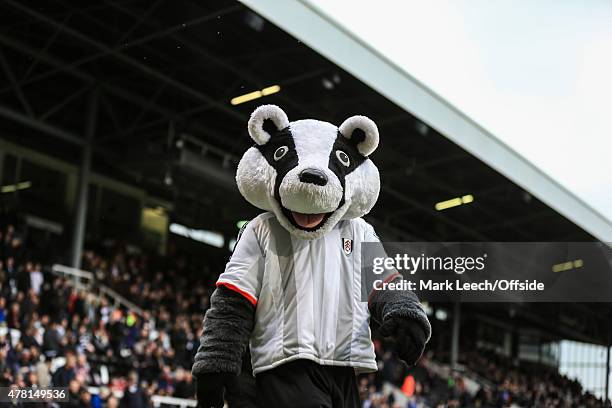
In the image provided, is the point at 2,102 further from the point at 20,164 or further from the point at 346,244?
the point at 346,244

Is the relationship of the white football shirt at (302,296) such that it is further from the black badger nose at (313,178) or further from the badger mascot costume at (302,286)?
the black badger nose at (313,178)

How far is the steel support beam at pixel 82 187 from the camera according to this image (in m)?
15.2

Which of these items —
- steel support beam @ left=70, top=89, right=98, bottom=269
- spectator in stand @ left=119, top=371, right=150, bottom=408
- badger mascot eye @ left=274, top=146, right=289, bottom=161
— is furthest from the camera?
steel support beam @ left=70, top=89, right=98, bottom=269

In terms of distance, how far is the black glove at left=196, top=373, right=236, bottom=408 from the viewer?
9.54ft

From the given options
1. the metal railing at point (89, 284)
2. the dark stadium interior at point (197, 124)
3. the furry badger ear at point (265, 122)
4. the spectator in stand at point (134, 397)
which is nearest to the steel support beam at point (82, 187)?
the dark stadium interior at point (197, 124)

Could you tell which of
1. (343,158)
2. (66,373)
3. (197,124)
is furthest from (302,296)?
(197,124)

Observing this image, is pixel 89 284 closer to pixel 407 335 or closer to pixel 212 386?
pixel 212 386

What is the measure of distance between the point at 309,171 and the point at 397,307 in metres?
A: 0.50

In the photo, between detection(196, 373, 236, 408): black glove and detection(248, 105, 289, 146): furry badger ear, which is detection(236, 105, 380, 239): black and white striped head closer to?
detection(248, 105, 289, 146): furry badger ear

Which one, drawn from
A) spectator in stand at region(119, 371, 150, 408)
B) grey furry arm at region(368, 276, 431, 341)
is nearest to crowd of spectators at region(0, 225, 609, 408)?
spectator in stand at region(119, 371, 150, 408)

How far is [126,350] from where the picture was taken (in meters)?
11.6

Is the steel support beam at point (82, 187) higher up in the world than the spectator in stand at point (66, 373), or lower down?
higher up

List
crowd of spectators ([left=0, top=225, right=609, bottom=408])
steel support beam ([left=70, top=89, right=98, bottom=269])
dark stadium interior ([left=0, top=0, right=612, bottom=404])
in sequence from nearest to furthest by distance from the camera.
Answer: dark stadium interior ([left=0, top=0, right=612, bottom=404])
crowd of spectators ([left=0, top=225, right=609, bottom=408])
steel support beam ([left=70, top=89, right=98, bottom=269])

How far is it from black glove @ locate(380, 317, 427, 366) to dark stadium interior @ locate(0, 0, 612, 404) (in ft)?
2.91
